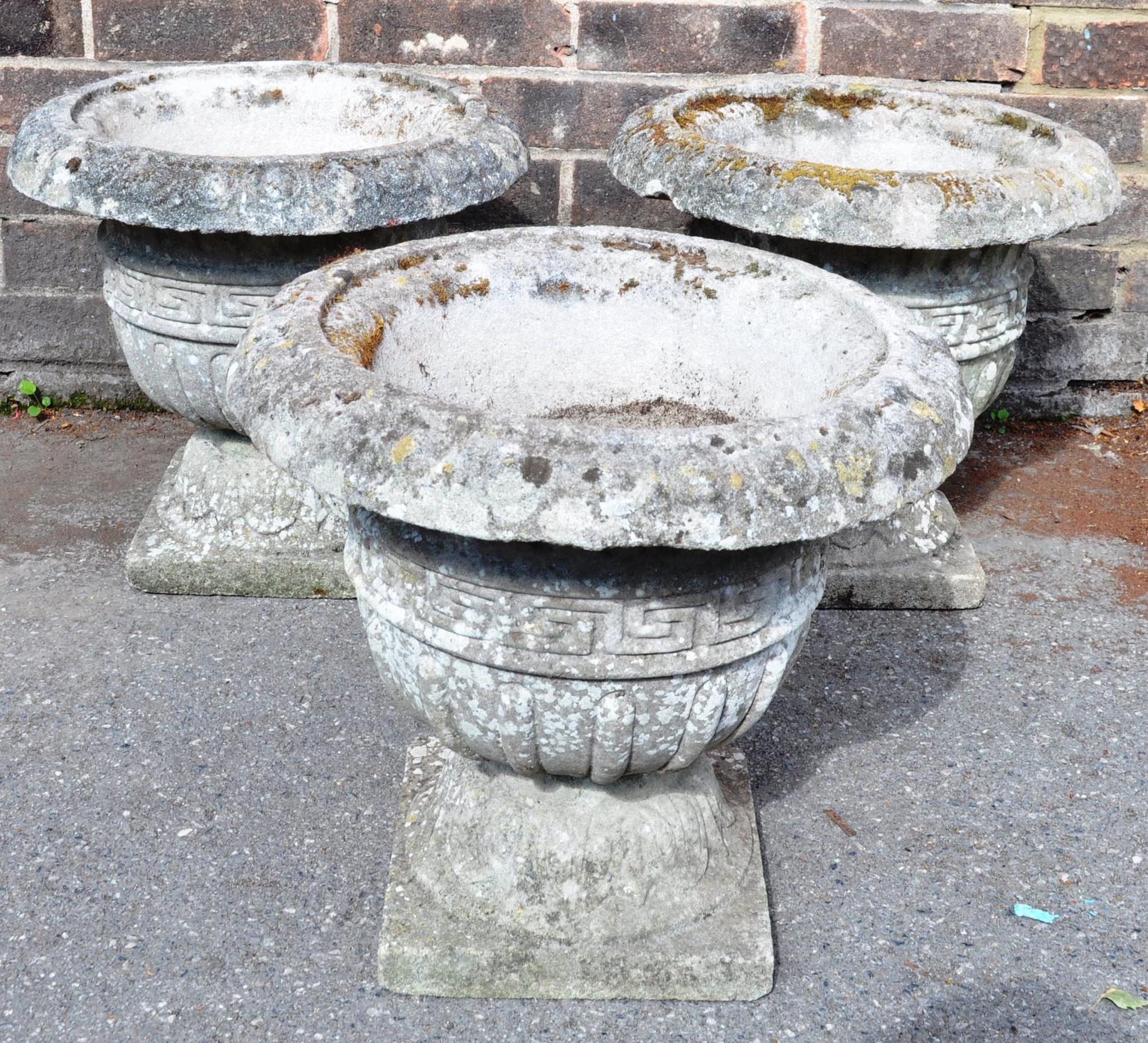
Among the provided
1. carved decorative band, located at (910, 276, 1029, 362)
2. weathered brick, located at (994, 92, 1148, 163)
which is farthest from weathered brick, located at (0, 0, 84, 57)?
weathered brick, located at (994, 92, 1148, 163)

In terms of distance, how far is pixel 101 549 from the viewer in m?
3.33

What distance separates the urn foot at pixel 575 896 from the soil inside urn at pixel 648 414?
0.59 metres

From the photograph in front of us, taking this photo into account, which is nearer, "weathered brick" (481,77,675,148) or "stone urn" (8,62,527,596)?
"stone urn" (8,62,527,596)

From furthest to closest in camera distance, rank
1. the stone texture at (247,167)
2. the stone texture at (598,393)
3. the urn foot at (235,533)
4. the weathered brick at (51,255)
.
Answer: the weathered brick at (51,255)
the urn foot at (235,533)
the stone texture at (247,167)
the stone texture at (598,393)


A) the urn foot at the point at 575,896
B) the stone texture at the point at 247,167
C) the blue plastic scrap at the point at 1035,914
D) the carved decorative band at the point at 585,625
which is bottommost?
the blue plastic scrap at the point at 1035,914

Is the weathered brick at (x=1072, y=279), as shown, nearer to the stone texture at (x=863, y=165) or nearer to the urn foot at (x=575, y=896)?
the stone texture at (x=863, y=165)

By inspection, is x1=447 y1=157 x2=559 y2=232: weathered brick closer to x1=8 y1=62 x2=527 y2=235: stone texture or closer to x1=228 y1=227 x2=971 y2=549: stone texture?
x1=8 y1=62 x2=527 y2=235: stone texture

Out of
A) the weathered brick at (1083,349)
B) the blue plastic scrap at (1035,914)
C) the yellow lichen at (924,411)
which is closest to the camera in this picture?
the yellow lichen at (924,411)

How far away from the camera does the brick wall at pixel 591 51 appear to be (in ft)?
11.7

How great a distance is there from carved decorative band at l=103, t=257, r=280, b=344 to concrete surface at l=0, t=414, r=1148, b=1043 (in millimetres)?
619

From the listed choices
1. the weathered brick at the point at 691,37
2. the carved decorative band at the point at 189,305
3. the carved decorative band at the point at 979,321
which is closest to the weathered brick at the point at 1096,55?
the weathered brick at the point at 691,37

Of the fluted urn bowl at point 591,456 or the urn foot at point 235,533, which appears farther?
the urn foot at point 235,533

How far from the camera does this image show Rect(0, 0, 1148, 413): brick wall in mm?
3559

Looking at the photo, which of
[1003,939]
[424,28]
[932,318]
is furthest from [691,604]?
[424,28]
